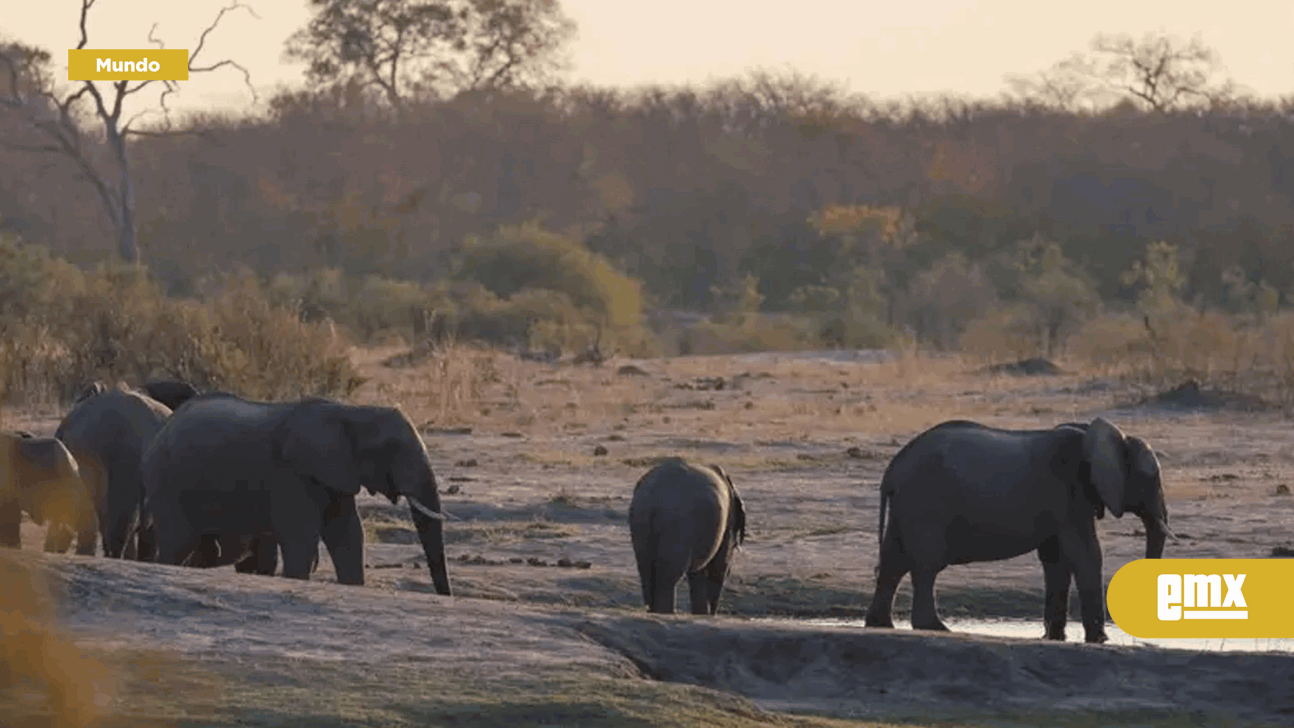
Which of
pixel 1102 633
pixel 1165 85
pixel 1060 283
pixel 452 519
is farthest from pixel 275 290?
pixel 1165 85

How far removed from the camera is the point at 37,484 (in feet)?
41.1

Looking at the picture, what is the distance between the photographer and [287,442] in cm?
1155

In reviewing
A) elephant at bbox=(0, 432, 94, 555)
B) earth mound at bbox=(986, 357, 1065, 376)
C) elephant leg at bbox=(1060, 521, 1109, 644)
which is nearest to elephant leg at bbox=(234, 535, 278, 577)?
elephant at bbox=(0, 432, 94, 555)

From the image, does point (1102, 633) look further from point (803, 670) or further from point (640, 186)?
point (640, 186)

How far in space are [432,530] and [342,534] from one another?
19.8 inches

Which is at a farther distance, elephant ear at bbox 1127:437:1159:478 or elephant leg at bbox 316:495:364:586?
elephant leg at bbox 316:495:364:586

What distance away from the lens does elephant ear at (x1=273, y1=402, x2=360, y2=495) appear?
11.4 meters

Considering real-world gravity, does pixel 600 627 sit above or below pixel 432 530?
below

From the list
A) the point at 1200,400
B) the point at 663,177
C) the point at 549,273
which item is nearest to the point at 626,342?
the point at 549,273

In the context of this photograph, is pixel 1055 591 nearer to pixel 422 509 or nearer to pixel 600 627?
pixel 600 627

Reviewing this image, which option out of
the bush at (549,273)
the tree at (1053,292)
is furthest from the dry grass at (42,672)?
the bush at (549,273)

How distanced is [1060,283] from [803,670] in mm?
36704

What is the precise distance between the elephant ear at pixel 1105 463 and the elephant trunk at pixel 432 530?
290 centimetres

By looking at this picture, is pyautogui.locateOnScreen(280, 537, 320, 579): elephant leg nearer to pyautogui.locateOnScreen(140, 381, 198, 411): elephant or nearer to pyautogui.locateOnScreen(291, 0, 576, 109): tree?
pyautogui.locateOnScreen(140, 381, 198, 411): elephant
